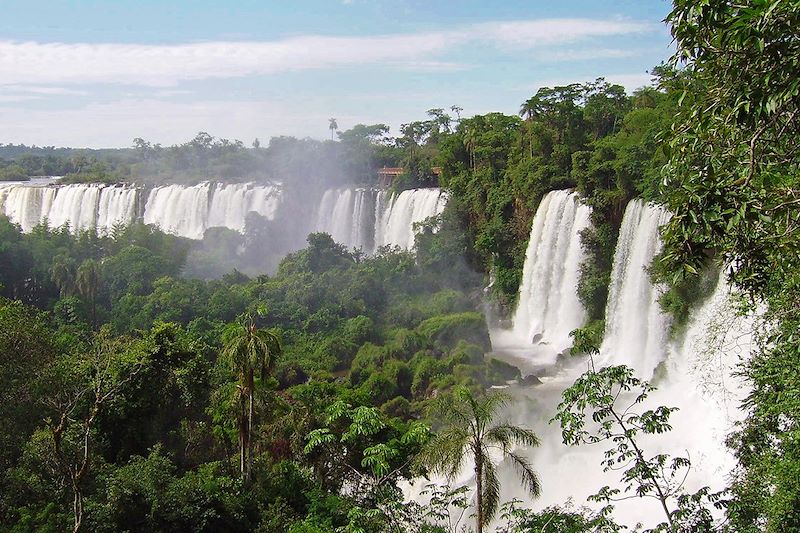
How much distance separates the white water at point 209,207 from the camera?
135ft

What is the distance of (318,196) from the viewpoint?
3984 cm

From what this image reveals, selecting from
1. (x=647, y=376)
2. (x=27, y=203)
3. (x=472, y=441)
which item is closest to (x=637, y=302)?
(x=647, y=376)

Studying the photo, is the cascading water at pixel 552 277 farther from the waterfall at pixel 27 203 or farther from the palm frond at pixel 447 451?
the waterfall at pixel 27 203

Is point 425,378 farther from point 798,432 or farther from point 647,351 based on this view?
point 798,432

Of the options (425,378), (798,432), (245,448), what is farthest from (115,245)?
(798,432)

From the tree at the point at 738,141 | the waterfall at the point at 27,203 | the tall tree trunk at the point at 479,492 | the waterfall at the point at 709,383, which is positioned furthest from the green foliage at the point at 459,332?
the waterfall at the point at 27,203

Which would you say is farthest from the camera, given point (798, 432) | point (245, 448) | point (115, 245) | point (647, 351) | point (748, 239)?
point (115, 245)

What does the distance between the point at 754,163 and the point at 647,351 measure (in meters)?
16.0

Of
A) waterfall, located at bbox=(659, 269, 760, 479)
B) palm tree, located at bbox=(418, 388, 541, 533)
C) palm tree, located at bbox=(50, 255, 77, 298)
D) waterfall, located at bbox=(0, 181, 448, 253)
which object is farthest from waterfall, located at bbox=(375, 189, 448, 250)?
palm tree, located at bbox=(418, 388, 541, 533)

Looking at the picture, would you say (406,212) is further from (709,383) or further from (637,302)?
(709,383)

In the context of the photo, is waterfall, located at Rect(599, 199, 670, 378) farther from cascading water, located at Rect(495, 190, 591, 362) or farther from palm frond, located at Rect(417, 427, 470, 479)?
palm frond, located at Rect(417, 427, 470, 479)

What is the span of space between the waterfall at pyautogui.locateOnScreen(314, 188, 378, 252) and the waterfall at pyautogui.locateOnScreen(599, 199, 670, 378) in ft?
57.0

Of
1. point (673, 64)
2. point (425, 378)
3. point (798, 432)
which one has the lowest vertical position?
point (425, 378)

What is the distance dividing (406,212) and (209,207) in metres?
15.5
